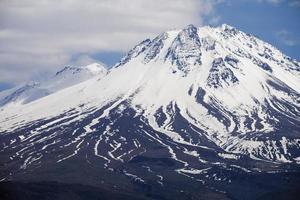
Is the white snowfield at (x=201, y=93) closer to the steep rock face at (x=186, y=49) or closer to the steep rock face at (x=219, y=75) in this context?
the steep rock face at (x=219, y=75)

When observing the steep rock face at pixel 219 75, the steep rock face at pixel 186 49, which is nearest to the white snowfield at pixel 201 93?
the steep rock face at pixel 219 75

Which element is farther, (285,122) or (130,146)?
(285,122)

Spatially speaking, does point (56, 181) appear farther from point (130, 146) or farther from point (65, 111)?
point (65, 111)

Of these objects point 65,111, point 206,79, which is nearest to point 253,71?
point 206,79

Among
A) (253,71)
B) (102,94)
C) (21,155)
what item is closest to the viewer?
(21,155)

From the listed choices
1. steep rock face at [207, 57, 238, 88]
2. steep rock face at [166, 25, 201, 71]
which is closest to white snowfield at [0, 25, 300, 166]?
steep rock face at [207, 57, 238, 88]

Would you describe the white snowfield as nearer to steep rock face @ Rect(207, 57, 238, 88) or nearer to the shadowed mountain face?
steep rock face @ Rect(207, 57, 238, 88)

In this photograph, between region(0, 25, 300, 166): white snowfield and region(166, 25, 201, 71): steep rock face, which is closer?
region(0, 25, 300, 166): white snowfield
